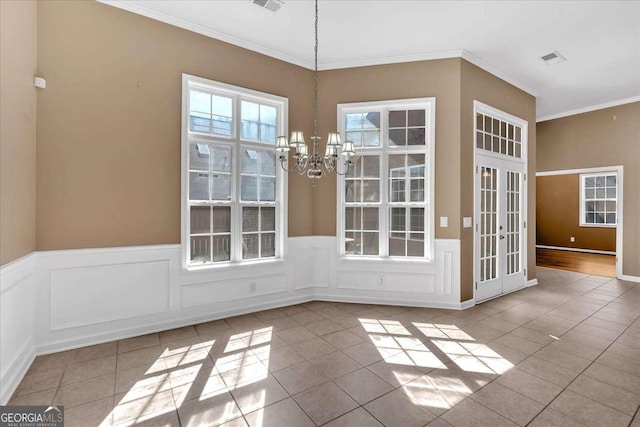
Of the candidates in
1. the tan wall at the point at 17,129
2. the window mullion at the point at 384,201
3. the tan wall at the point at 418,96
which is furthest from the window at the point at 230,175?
the window mullion at the point at 384,201

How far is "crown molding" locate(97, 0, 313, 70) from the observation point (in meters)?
3.15

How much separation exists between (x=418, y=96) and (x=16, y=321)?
477cm

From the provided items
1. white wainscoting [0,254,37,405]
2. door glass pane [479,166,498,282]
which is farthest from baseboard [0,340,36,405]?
door glass pane [479,166,498,282]

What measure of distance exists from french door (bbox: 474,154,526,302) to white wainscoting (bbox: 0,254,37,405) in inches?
195

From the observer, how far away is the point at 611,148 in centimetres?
593

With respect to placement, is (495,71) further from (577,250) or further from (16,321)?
(577,250)

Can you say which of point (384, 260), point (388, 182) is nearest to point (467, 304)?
point (384, 260)

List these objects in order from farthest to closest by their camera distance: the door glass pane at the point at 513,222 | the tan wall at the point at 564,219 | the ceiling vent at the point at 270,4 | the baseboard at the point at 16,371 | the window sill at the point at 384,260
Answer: the tan wall at the point at 564,219, the door glass pane at the point at 513,222, the window sill at the point at 384,260, the ceiling vent at the point at 270,4, the baseboard at the point at 16,371

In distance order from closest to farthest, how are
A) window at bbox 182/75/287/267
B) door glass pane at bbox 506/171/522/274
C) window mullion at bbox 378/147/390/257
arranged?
window at bbox 182/75/287/267 → window mullion at bbox 378/147/390/257 → door glass pane at bbox 506/171/522/274

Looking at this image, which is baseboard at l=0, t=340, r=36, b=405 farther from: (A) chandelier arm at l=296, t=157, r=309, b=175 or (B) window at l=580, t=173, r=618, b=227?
(B) window at l=580, t=173, r=618, b=227

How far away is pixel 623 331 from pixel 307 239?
3794mm

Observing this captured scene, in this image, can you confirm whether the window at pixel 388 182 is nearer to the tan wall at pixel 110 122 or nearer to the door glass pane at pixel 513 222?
the door glass pane at pixel 513 222

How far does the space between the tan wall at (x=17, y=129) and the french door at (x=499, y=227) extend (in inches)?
196

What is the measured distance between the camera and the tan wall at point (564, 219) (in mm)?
8274
